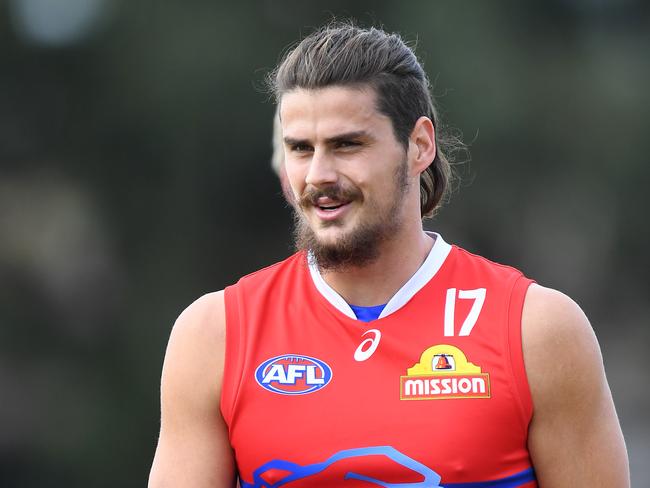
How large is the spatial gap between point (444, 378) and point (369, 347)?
8.4 inches

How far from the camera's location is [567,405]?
3.04 meters

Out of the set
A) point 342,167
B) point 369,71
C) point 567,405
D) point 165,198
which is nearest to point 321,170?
point 342,167

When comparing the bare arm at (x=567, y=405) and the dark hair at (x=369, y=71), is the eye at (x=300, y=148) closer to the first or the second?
the dark hair at (x=369, y=71)

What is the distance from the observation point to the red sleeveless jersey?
303 cm

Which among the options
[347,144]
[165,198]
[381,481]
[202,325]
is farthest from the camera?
[165,198]

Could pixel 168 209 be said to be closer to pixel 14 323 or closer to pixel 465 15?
pixel 14 323

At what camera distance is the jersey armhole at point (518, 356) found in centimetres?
303

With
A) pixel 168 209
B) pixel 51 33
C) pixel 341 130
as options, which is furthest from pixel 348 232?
pixel 51 33

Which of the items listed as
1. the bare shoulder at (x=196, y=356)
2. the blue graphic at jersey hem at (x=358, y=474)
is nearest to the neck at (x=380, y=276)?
the bare shoulder at (x=196, y=356)

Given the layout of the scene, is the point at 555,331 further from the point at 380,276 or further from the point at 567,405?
the point at 380,276

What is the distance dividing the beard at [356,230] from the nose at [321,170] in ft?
0.07

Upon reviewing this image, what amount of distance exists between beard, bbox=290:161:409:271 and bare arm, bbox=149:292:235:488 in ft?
1.07

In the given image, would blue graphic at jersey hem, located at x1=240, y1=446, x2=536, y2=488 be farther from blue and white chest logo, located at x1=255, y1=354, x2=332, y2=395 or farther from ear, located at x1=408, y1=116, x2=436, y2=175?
ear, located at x1=408, y1=116, x2=436, y2=175

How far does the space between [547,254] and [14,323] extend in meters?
3.78
